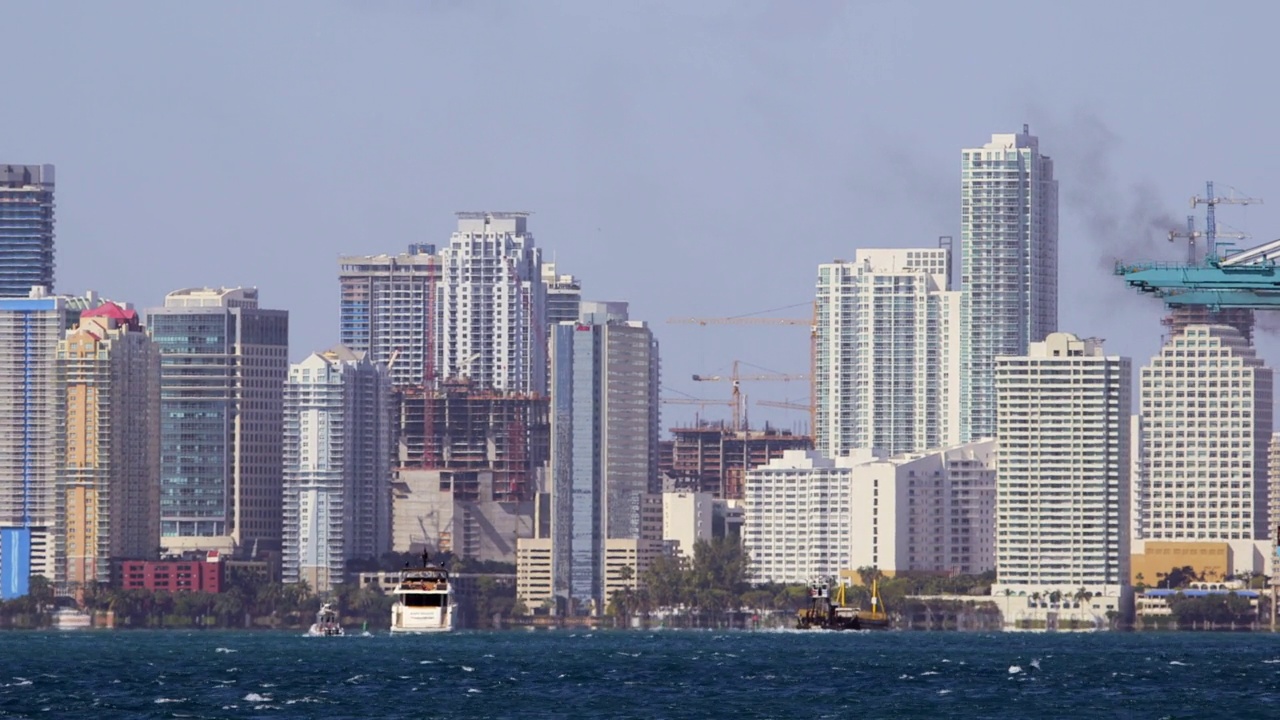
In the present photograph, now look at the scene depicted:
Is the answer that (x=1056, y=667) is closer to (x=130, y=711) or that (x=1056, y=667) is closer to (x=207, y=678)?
(x=207, y=678)

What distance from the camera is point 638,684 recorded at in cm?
12925

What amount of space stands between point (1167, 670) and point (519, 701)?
42.6 meters

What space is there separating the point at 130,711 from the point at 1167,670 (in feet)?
186

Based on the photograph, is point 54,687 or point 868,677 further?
point 868,677

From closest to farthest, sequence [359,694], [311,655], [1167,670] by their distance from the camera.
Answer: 1. [359,694]
2. [1167,670]
3. [311,655]

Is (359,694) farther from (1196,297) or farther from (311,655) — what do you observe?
(311,655)

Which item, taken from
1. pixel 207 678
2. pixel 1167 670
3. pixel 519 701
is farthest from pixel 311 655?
pixel 519 701

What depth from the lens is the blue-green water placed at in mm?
107688

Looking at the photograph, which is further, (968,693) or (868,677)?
(868,677)

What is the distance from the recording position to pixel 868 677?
136 metres

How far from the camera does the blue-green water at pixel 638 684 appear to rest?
108 metres

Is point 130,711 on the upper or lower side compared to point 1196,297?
lower

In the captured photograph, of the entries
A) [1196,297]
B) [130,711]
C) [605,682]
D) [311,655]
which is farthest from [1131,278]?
[311,655]

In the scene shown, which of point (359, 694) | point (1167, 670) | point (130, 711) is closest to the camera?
point (130, 711)
